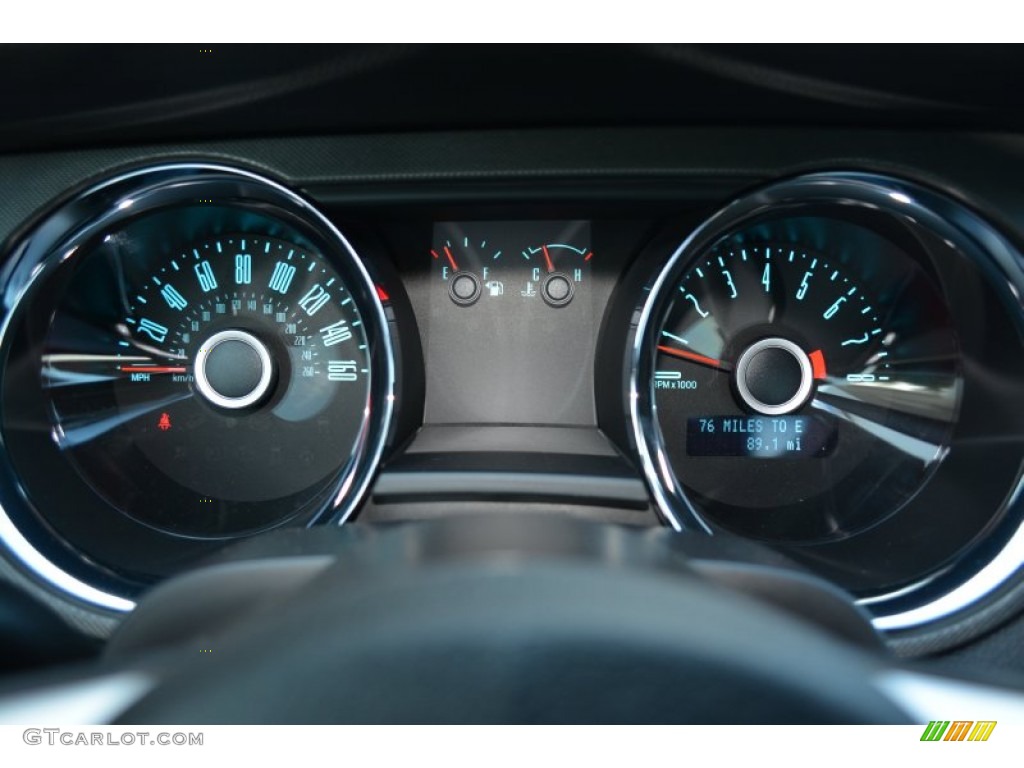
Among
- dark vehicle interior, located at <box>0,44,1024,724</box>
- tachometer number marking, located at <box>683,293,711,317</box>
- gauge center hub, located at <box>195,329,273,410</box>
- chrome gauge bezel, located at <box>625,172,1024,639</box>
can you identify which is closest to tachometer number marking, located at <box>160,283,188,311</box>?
dark vehicle interior, located at <box>0,44,1024,724</box>

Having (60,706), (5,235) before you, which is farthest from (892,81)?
(5,235)

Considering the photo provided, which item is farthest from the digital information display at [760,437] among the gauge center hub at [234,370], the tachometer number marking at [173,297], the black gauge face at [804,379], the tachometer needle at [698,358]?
the tachometer number marking at [173,297]

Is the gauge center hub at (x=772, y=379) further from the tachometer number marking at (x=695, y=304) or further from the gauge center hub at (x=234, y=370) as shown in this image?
the gauge center hub at (x=234, y=370)

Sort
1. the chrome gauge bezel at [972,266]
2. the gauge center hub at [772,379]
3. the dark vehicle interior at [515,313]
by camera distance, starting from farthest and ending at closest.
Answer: the gauge center hub at [772,379] → the chrome gauge bezel at [972,266] → the dark vehicle interior at [515,313]

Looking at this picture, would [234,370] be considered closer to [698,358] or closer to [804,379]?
[698,358]

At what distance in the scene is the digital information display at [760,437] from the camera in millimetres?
2193

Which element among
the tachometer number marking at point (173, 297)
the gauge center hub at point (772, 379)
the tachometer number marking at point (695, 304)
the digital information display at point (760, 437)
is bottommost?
the digital information display at point (760, 437)

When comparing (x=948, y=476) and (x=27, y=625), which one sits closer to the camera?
(x=27, y=625)

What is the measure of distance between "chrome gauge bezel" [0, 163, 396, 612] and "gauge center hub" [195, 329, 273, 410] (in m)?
0.29

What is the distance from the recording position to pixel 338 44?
5.08 ft

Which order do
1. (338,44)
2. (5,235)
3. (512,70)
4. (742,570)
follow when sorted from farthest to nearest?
(5,235) < (512,70) < (338,44) < (742,570)

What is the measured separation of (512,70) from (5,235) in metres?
1.26

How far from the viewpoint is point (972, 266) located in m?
A: 2.09

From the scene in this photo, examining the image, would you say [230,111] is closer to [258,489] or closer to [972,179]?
[258,489]
